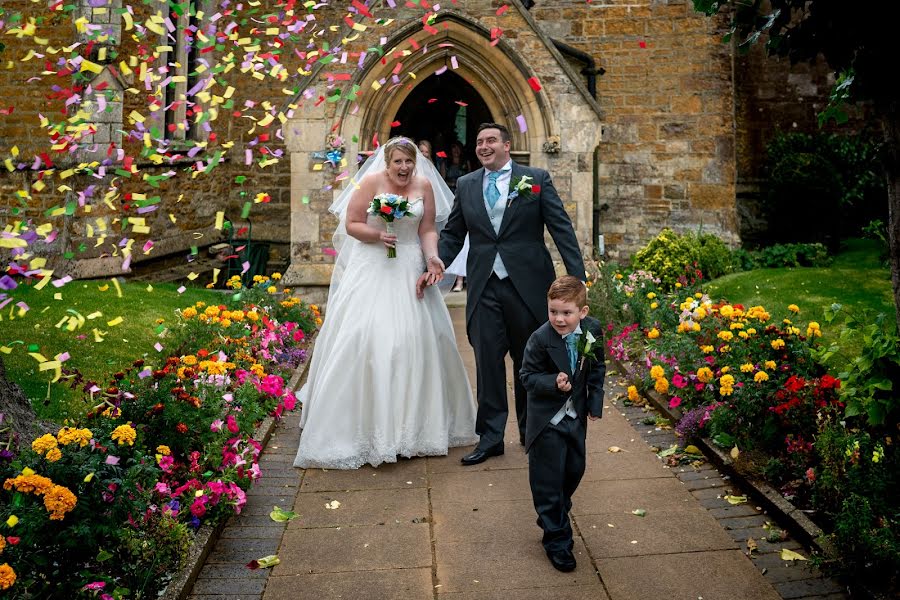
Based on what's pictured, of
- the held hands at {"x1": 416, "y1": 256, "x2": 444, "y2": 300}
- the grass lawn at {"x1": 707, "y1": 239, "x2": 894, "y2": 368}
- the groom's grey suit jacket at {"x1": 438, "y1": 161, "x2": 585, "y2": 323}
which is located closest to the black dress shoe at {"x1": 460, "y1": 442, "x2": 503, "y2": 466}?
the groom's grey suit jacket at {"x1": 438, "y1": 161, "x2": 585, "y2": 323}

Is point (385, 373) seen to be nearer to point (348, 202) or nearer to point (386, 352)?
point (386, 352)

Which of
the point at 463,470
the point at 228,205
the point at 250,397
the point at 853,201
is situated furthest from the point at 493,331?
the point at 853,201

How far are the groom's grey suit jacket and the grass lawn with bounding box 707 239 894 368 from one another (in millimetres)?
3516

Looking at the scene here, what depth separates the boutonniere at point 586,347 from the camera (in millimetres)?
4582

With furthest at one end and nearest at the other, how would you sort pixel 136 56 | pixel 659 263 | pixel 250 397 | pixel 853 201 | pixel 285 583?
pixel 853 201 < pixel 136 56 < pixel 659 263 < pixel 250 397 < pixel 285 583

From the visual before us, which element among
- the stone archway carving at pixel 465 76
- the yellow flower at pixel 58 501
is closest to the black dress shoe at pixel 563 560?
the yellow flower at pixel 58 501

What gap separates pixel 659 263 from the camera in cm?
1209

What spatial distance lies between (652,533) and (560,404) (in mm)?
978

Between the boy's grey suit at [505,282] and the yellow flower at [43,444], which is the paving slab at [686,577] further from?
the yellow flower at [43,444]

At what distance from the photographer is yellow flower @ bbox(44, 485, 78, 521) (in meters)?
3.56

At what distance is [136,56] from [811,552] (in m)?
12.3

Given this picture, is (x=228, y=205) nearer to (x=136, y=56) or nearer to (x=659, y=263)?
(x=136, y=56)

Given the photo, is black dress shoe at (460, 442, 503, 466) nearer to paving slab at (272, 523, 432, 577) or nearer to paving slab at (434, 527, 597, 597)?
paving slab at (272, 523, 432, 577)

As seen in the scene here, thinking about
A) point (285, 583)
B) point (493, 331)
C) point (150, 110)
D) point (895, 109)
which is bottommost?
point (285, 583)
